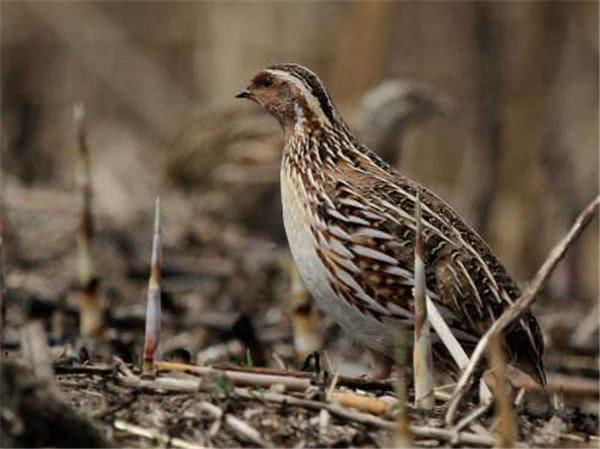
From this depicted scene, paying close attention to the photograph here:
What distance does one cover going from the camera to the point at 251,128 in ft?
42.6

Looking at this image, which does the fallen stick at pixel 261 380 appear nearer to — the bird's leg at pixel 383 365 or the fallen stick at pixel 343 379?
the fallen stick at pixel 343 379

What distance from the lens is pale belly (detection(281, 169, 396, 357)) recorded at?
5.68 metres

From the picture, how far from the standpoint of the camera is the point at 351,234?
5723 mm

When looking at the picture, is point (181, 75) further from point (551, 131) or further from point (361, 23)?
point (551, 131)

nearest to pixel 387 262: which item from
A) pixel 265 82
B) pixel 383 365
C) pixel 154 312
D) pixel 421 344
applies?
pixel 383 365

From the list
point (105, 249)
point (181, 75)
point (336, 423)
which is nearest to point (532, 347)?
point (336, 423)

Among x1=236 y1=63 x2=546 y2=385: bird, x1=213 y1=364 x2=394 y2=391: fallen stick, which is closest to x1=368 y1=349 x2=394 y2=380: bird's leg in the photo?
x1=236 y1=63 x2=546 y2=385: bird

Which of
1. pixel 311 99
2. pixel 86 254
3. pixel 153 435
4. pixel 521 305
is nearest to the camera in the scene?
pixel 153 435

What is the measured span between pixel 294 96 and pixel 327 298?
955 mm

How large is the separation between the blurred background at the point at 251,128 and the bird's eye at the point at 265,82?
2617 mm

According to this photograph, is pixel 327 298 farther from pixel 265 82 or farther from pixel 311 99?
pixel 265 82

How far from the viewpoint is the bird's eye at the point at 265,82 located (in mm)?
6367

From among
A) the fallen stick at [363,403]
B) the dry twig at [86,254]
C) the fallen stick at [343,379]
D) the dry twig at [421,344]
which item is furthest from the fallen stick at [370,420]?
the dry twig at [86,254]

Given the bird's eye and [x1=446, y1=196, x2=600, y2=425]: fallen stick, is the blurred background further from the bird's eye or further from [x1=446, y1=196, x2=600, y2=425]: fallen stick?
[x1=446, y1=196, x2=600, y2=425]: fallen stick
